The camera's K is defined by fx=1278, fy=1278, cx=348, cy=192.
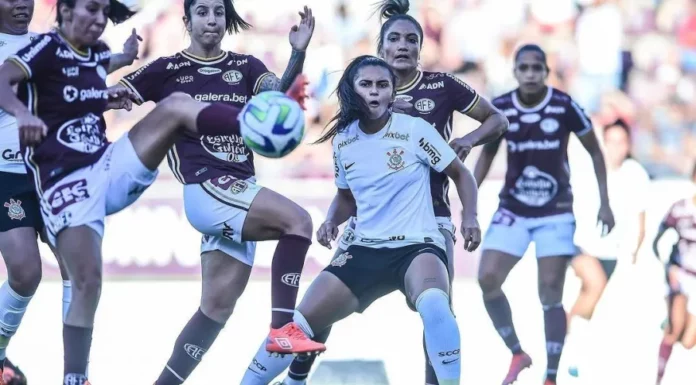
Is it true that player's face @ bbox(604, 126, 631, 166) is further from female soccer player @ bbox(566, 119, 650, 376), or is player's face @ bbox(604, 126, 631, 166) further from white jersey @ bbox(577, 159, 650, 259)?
white jersey @ bbox(577, 159, 650, 259)

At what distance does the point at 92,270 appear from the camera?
4988 mm

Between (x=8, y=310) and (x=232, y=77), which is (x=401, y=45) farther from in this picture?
(x=8, y=310)

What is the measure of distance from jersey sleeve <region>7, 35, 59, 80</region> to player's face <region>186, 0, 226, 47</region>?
97 cm

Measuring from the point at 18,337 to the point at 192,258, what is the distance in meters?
3.35

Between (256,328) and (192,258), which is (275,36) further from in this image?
(256,328)

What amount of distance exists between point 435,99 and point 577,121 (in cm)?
204

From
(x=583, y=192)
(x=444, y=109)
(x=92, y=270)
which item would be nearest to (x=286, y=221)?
(x=92, y=270)

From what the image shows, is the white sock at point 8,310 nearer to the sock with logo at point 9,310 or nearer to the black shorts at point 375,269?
the sock with logo at point 9,310

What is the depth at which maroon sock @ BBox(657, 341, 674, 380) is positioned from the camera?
7.72 metres

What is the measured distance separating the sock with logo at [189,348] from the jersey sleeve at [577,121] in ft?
10.1

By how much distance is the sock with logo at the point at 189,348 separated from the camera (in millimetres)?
5883

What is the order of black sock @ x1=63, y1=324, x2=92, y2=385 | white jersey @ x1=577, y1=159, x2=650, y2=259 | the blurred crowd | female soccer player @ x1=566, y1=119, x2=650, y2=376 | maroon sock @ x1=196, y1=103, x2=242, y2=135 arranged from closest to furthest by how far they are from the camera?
1. maroon sock @ x1=196, y1=103, x2=242, y2=135
2. black sock @ x1=63, y1=324, x2=92, y2=385
3. female soccer player @ x1=566, y1=119, x2=650, y2=376
4. white jersey @ x1=577, y1=159, x2=650, y2=259
5. the blurred crowd

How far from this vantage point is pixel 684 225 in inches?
336

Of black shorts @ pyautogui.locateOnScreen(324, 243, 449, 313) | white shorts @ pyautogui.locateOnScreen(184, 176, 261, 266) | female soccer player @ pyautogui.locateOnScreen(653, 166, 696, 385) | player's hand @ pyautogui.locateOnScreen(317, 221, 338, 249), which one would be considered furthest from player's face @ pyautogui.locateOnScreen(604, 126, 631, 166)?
white shorts @ pyautogui.locateOnScreen(184, 176, 261, 266)
